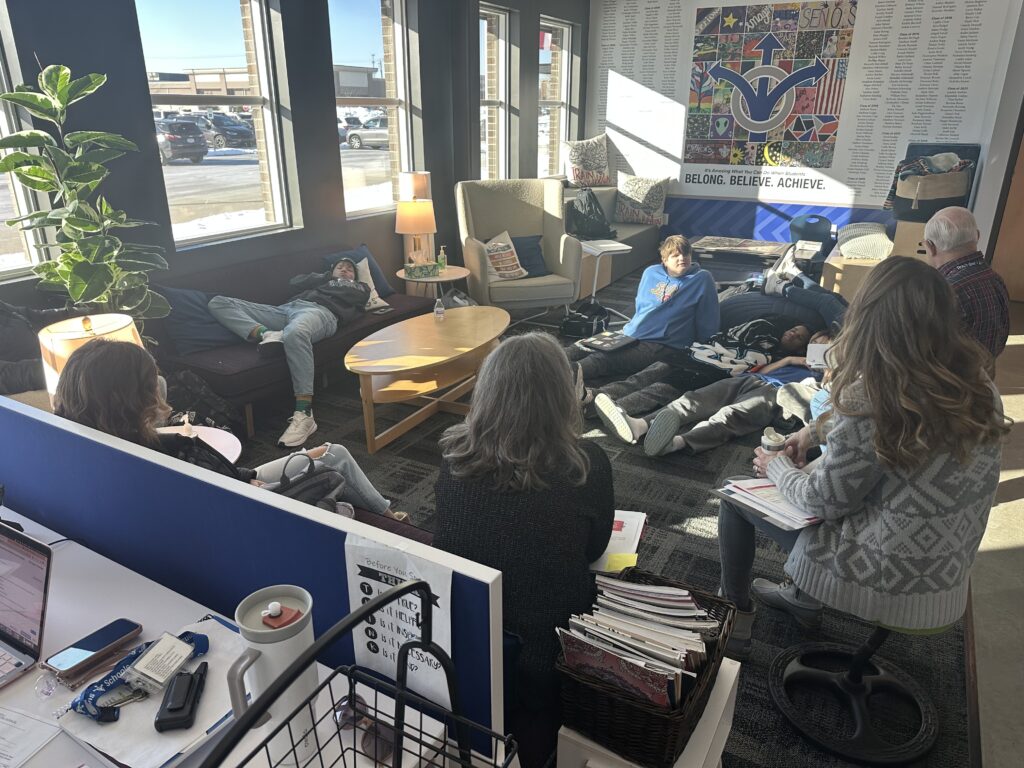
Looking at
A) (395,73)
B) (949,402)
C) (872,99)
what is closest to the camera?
(949,402)

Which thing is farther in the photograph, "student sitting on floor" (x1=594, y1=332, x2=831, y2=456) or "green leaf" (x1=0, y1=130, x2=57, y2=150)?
"student sitting on floor" (x1=594, y1=332, x2=831, y2=456)

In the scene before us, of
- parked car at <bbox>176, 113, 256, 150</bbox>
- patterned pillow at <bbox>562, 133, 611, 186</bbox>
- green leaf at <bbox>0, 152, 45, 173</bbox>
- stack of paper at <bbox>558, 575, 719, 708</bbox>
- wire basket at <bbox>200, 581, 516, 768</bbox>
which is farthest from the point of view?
patterned pillow at <bbox>562, 133, 611, 186</bbox>

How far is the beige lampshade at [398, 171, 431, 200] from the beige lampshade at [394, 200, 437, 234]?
8 centimetres

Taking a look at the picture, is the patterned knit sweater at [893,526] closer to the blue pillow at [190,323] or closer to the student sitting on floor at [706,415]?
the student sitting on floor at [706,415]

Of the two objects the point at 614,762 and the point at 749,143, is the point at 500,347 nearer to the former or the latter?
the point at 614,762

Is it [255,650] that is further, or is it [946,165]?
[946,165]

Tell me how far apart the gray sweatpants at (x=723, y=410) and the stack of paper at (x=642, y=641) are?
2.16 m

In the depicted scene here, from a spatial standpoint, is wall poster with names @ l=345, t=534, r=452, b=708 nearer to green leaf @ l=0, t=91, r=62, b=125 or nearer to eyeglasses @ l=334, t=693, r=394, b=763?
eyeglasses @ l=334, t=693, r=394, b=763

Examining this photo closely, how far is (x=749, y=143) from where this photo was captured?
716cm

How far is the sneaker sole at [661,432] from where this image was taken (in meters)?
3.35

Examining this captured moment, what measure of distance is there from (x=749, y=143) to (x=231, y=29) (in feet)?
16.9

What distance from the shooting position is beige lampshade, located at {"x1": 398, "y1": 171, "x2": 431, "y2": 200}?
16.7 ft

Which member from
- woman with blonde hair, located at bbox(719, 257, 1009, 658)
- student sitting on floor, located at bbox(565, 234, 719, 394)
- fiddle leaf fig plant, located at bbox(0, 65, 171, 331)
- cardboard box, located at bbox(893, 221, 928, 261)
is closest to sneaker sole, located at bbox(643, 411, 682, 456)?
student sitting on floor, located at bbox(565, 234, 719, 394)

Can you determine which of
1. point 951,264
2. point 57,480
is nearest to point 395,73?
point 951,264
